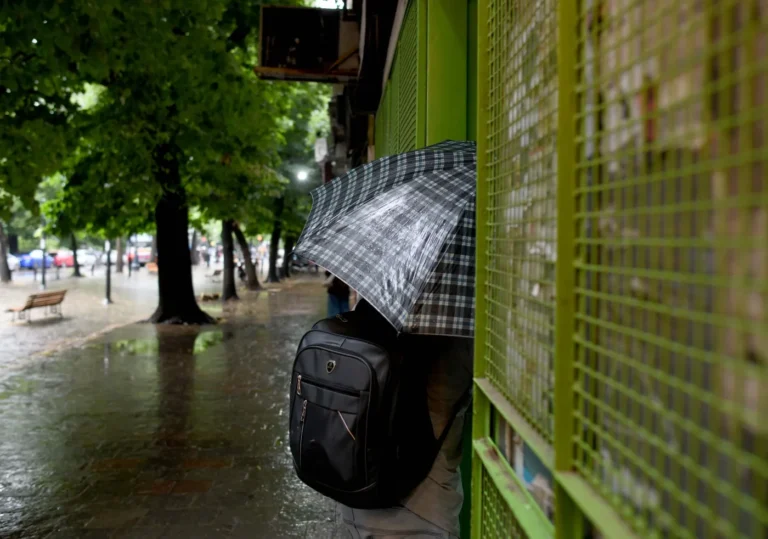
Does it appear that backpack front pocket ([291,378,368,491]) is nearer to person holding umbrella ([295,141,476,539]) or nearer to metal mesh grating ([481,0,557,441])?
person holding umbrella ([295,141,476,539])

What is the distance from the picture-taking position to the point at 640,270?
1022mm

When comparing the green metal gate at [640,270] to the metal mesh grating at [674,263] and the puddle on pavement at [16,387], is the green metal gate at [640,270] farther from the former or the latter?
the puddle on pavement at [16,387]

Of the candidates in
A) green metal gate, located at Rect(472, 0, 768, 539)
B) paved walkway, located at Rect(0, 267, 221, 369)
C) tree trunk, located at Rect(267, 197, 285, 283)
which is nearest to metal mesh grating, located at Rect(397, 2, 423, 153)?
green metal gate, located at Rect(472, 0, 768, 539)

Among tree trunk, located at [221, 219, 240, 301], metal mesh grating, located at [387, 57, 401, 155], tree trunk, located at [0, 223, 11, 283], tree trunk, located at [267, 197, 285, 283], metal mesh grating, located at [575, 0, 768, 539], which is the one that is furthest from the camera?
tree trunk, located at [0, 223, 11, 283]

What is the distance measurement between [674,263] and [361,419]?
4.56 ft

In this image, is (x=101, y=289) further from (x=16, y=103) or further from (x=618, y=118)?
(x=618, y=118)

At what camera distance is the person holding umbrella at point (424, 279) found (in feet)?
7.41

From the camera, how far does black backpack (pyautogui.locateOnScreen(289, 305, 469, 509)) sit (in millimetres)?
2191

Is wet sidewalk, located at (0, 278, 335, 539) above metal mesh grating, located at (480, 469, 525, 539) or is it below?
below

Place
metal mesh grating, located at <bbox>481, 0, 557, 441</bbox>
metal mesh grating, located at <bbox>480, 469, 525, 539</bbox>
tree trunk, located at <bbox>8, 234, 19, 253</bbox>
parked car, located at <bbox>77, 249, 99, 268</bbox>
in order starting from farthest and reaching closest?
1. tree trunk, located at <bbox>8, 234, 19, 253</bbox>
2. parked car, located at <bbox>77, 249, 99, 268</bbox>
3. metal mesh grating, located at <bbox>480, 469, 525, 539</bbox>
4. metal mesh grating, located at <bbox>481, 0, 557, 441</bbox>

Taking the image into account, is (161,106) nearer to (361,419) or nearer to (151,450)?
(151,450)

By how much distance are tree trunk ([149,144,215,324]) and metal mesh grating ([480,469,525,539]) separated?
1336cm

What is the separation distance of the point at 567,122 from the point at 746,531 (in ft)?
2.58

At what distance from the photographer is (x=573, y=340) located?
4.28 feet
